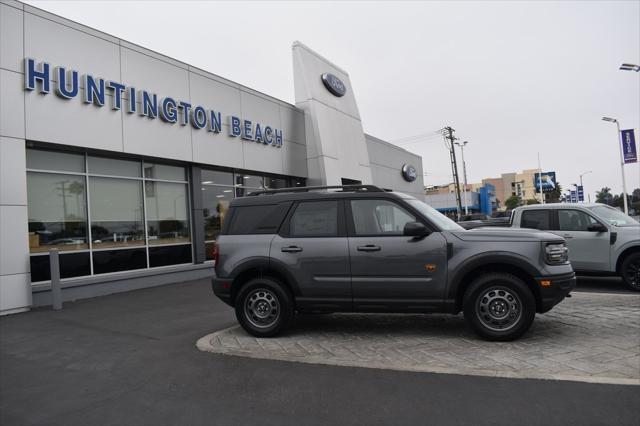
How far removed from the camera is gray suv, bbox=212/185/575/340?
5.17 m

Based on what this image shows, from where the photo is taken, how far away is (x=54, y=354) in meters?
5.78

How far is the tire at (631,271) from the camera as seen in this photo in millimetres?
8469

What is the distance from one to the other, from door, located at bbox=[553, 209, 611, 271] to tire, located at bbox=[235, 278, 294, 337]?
6.57 meters

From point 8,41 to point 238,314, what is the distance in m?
8.13

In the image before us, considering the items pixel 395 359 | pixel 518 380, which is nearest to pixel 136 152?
pixel 395 359

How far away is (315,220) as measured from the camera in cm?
598

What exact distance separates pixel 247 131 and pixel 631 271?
1217 cm

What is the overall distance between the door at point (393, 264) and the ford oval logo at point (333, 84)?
15.3m

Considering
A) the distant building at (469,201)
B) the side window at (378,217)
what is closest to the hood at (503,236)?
the side window at (378,217)

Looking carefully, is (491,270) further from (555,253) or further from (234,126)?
(234,126)

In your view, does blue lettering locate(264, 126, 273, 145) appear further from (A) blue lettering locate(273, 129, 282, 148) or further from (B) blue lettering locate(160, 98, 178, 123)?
(B) blue lettering locate(160, 98, 178, 123)

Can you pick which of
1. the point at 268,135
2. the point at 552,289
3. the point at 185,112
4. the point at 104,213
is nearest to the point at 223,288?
the point at 552,289

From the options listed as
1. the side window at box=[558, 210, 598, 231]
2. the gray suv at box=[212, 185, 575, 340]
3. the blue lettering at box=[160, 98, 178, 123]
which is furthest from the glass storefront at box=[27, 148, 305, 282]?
the side window at box=[558, 210, 598, 231]

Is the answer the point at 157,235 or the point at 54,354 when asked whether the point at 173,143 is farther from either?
the point at 54,354
